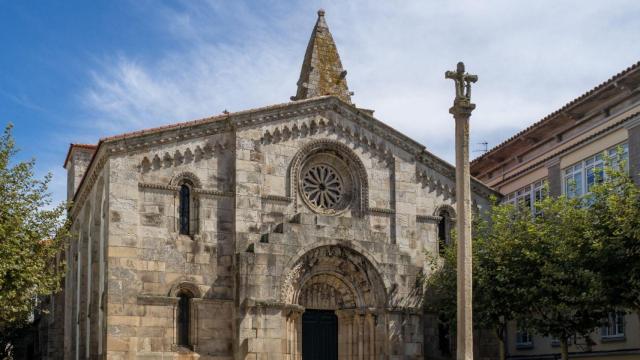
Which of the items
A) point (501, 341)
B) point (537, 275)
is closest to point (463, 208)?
point (537, 275)

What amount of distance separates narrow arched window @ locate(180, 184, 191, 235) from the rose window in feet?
14.5

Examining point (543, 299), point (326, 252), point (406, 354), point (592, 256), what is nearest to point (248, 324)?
point (326, 252)

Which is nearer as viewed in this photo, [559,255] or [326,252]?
[559,255]

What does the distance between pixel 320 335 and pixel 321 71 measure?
13.5 metres

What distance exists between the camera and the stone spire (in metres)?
40.6

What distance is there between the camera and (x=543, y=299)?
2678 cm

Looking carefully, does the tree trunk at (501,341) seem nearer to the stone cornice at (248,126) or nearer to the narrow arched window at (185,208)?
the stone cornice at (248,126)

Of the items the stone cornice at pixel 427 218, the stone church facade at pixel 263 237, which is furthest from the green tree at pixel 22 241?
the stone cornice at pixel 427 218

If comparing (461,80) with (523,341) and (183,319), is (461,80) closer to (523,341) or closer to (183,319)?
(183,319)

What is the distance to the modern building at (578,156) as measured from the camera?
29.7 m

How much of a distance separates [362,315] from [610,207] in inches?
438

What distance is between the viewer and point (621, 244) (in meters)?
23.3

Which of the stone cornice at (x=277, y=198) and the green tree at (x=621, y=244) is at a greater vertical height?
the stone cornice at (x=277, y=198)

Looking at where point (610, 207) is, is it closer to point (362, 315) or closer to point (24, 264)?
point (362, 315)
